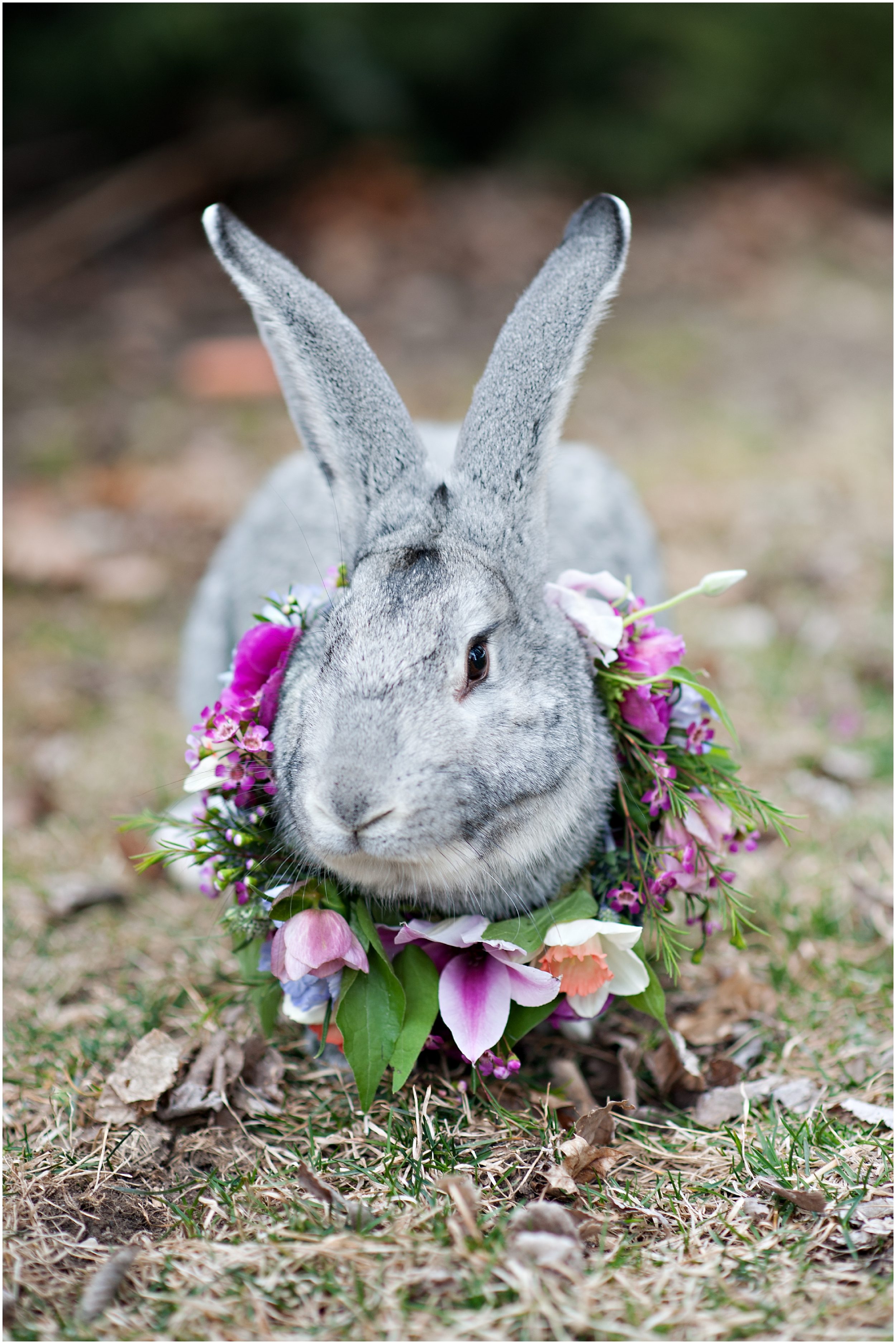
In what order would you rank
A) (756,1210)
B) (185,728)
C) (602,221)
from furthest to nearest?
1. (185,728)
2. (602,221)
3. (756,1210)

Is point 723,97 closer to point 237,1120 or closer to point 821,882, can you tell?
point 821,882

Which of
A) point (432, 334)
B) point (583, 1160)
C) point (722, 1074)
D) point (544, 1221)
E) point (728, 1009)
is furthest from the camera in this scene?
point (432, 334)

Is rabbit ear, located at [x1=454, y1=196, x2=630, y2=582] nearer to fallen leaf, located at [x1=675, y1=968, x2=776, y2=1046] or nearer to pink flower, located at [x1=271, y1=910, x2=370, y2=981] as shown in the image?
pink flower, located at [x1=271, y1=910, x2=370, y2=981]

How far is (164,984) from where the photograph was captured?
3686mm

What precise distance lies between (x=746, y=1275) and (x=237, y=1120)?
51.7 inches

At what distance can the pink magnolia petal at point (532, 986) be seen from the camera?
9.23 feet

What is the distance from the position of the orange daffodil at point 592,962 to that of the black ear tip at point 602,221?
191cm

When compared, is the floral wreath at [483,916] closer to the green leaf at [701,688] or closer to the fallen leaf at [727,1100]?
the green leaf at [701,688]

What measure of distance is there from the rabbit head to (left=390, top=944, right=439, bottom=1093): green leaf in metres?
0.17

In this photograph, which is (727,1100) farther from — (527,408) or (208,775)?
(527,408)

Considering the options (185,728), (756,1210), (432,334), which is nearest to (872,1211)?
(756,1210)

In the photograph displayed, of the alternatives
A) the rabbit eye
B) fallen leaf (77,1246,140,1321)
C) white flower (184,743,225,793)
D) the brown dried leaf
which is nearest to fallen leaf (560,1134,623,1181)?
the brown dried leaf

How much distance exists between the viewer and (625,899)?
301 cm

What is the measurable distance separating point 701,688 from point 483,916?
0.83 m
